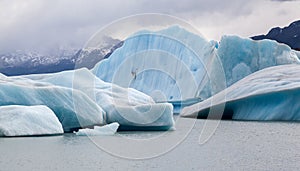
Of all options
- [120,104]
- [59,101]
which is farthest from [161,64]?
[59,101]

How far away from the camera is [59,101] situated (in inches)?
670

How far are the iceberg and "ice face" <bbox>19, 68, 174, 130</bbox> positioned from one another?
377 centimetres

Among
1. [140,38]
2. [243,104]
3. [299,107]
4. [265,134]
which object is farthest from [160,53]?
[265,134]

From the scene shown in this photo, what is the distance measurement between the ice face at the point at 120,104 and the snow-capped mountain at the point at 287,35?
68.7 metres

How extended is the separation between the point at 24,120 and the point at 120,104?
463 cm

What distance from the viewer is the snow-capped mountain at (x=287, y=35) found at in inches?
3413

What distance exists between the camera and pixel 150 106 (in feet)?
57.6

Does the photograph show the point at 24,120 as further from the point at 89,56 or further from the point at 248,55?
the point at 89,56

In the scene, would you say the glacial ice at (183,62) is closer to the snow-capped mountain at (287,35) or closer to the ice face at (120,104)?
the ice face at (120,104)

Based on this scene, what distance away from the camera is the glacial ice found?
102 ft

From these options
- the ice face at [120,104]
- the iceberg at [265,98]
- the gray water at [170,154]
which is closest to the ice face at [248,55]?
the iceberg at [265,98]

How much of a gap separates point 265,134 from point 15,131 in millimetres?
7654

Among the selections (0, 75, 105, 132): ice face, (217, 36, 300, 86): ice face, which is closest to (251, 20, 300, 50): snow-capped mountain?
(217, 36, 300, 86): ice face

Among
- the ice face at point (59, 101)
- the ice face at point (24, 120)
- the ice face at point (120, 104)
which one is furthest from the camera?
the ice face at point (120, 104)
